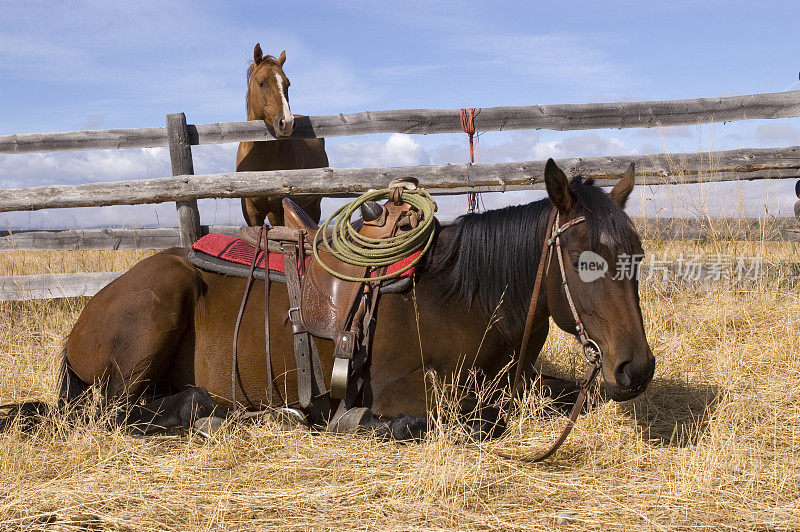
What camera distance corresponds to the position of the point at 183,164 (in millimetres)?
6852

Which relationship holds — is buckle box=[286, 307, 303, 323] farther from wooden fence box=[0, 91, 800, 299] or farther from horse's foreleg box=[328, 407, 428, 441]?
wooden fence box=[0, 91, 800, 299]

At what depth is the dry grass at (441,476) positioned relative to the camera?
253cm

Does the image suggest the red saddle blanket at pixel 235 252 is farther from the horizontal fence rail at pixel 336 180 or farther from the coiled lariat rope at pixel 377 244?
the horizontal fence rail at pixel 336 180

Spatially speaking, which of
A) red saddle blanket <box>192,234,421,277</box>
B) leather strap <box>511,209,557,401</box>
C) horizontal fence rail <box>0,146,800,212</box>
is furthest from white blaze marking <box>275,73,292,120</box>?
leather strap <box>511,209,557,401</box>

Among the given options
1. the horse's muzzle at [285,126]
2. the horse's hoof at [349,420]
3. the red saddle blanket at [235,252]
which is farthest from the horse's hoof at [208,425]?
the horse's muzzle at [285,126]

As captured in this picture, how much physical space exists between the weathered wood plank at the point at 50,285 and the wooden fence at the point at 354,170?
0.01 metres

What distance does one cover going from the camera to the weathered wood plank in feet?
22.2

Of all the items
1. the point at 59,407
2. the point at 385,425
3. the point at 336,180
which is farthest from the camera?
the point at 336,180

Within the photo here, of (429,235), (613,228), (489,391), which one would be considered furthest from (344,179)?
(613,228)

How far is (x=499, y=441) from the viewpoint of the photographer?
3.29m

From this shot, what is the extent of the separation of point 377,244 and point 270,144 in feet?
15.7

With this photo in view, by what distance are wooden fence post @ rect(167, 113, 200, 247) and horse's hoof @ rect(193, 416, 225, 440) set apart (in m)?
3.70

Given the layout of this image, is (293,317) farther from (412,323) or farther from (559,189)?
(559,189)

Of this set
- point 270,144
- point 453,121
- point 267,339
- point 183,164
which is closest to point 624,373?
point 267,339
